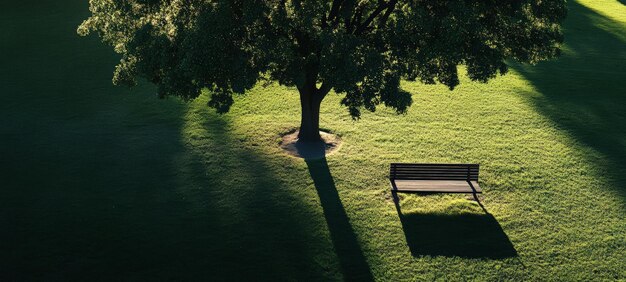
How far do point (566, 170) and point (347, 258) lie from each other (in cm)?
788

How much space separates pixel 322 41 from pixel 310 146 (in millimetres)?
5154

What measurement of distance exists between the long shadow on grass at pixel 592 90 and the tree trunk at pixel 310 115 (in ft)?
27.5

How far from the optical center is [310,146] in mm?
16594

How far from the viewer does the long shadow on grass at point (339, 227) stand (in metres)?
11.3

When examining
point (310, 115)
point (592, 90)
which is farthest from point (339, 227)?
point (592, 90)

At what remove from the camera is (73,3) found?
3425 cm

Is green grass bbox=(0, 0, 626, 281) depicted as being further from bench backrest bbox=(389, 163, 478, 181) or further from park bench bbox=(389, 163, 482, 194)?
bench backrest bbox=(389, 163, 478, 181)

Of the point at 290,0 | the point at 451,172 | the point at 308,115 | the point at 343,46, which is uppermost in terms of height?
the point at 290,0

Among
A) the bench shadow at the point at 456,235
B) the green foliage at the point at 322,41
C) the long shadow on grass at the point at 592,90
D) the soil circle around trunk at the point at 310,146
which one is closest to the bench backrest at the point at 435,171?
the bench shadow at the point at 456,235

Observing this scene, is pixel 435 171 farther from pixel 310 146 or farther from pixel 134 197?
pixel 134 197

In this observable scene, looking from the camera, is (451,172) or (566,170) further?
(566,170)

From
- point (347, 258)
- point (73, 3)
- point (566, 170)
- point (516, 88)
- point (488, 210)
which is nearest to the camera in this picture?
point (347, 258)

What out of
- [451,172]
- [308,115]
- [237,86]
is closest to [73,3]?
[308,115]

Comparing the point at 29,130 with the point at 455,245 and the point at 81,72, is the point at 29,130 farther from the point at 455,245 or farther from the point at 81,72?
the point at 455,245
